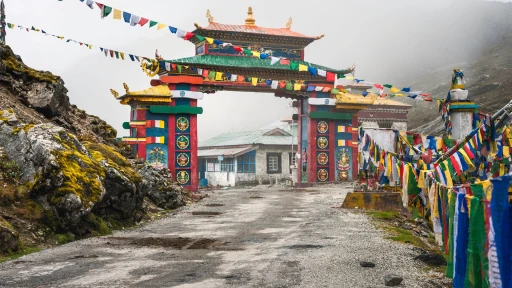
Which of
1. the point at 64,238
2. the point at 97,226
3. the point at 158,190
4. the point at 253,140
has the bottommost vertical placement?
the point at 64,238

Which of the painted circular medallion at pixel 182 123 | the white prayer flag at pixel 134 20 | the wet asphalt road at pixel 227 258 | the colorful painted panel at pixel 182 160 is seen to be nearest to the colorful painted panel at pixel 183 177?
the colorful painted panel at pixel 182 160

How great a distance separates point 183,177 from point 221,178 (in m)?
15.7

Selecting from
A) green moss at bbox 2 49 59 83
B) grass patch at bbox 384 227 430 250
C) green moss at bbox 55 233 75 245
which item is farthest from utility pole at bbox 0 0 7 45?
grass patch at bbox 384 227 430 250

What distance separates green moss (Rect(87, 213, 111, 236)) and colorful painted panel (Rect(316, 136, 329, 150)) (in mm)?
22301

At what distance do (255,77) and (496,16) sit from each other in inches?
3884

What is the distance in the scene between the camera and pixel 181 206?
21.7 meters

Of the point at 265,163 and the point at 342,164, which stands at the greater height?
the point at 265,163

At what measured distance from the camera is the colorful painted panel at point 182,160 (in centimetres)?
3127

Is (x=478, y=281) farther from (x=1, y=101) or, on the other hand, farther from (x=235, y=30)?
(x=235, y=30)

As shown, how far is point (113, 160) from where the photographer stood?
59.3 ft

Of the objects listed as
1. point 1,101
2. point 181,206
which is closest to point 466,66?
→ point 181,206

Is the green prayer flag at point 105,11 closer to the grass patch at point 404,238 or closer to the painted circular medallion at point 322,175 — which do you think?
the grass patch at point 404,238

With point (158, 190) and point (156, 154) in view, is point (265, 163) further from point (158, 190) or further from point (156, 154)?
point (158, 190)

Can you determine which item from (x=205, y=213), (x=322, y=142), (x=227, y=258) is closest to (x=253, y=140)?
(x=322, y=142)
